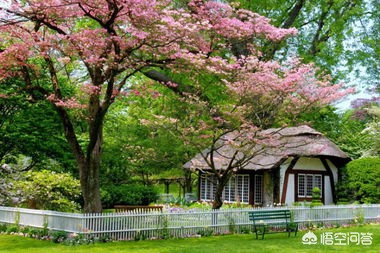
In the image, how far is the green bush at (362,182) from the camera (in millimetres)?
24375

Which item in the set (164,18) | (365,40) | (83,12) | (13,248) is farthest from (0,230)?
(365,40)

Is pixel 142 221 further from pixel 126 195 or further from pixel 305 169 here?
pixel 305 169

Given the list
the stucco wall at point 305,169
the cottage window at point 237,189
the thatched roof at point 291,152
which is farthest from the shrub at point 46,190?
the stucco wall at point 305,169

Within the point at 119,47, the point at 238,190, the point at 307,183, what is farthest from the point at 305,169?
the point at 119,47

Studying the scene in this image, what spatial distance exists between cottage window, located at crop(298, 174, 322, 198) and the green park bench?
25.9 feet

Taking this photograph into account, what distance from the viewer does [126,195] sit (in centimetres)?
2648

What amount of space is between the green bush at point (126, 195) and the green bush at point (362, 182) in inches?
413

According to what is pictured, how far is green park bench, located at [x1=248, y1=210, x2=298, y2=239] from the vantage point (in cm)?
1561

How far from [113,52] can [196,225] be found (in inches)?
239

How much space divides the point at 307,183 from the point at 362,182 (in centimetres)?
269

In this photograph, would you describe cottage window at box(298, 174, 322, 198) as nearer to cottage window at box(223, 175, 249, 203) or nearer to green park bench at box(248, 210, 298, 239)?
cottage window at box(223, 175, 249, 203)

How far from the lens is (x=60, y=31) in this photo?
578 inches

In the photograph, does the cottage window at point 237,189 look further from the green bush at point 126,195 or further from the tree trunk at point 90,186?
the tree trunk at point 90,186

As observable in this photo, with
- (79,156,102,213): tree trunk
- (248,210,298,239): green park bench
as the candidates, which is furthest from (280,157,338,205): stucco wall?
(79,156,102,213): tree trunk
